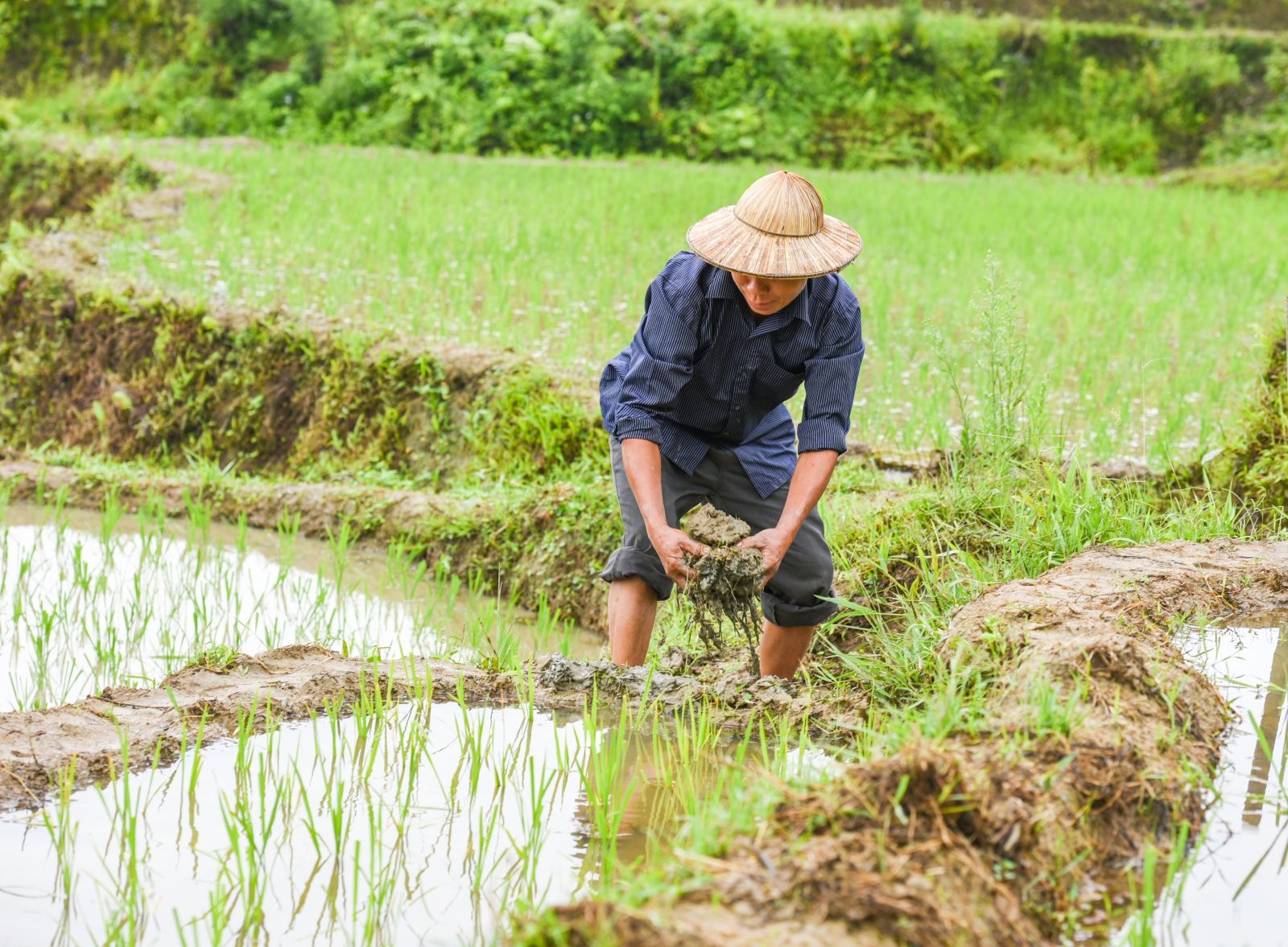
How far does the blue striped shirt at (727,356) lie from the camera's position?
2848 millimetres

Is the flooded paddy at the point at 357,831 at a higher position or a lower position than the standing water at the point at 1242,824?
lower

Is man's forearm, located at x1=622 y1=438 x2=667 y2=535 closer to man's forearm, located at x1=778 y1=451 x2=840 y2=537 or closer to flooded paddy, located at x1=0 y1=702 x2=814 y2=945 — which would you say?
man's forearm, located at x1=778 y1=451 x2=840 y2=537

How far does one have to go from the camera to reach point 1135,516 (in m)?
3.30

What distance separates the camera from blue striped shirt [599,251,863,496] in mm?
2848

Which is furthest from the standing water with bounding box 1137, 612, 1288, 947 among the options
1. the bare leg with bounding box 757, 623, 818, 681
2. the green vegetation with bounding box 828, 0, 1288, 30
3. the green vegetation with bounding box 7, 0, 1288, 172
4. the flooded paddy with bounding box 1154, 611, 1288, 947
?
the green vegetation with bounding box 828, 0, 1288, 30

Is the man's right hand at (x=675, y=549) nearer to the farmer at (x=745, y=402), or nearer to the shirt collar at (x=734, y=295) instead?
the farmer at (x=745, y=402)

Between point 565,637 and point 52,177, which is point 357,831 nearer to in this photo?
point 565,637

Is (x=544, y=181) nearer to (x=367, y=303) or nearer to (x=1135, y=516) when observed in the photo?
(x=367, y=303)

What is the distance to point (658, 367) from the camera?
9.35 ft

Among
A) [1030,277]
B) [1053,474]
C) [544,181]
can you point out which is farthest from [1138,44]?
[1053,474]

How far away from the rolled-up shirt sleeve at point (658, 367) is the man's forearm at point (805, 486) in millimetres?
318

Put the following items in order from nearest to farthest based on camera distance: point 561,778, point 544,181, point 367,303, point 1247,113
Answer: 1. point 561,778
2. point 367,303
3. point 544,181
4. point 1247,113

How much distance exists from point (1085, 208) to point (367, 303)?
621cm

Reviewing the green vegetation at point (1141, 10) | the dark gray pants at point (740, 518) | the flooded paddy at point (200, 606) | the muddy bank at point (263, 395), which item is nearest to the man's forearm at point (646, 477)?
the dark gray pants at point (740, 518)
